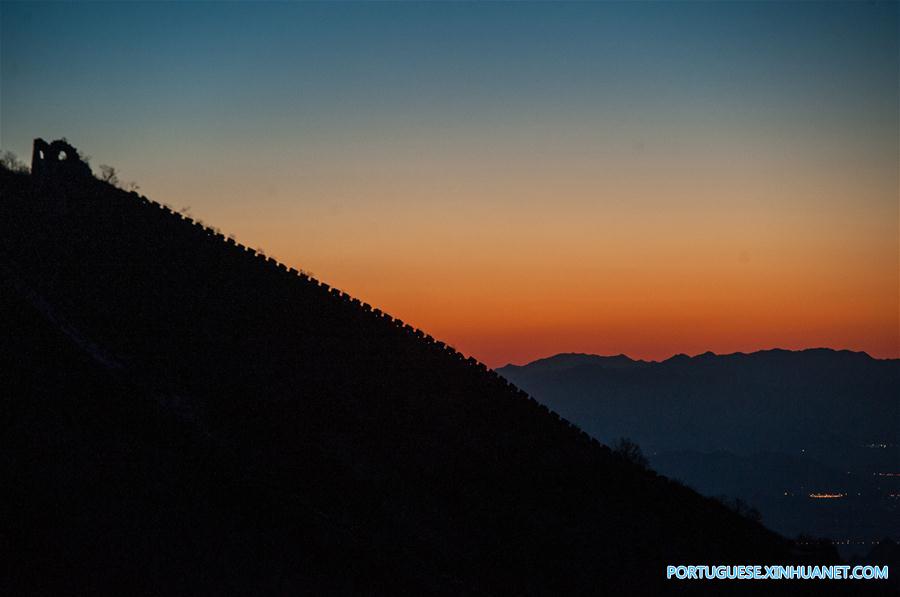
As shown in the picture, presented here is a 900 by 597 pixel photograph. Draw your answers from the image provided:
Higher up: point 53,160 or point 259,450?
point 53,160

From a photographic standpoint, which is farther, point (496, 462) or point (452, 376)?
point (452, 376)

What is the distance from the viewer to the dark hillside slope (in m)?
16.3

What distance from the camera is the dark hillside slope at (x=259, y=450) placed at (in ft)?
53.4

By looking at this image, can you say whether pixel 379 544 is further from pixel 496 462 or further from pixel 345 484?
pixel 496 462

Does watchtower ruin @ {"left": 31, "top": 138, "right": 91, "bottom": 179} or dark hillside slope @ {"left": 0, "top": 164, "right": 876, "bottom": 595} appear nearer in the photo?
dark hillside slope @ {"left": 0, "top": 164, "right": 876, "bottom": 595}

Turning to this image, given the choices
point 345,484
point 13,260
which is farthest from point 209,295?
point 345,484

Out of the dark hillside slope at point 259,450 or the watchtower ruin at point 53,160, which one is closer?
the dark hillside slope at point 259,450

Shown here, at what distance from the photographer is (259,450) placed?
19266 mm

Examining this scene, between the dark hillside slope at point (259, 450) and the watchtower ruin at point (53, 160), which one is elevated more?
the watchtower ruin at point (53, 160)

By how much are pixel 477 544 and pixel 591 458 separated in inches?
372

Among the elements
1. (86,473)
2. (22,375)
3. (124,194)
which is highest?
(124,194)

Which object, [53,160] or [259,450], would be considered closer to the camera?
[259,450]

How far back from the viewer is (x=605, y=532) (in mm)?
22391

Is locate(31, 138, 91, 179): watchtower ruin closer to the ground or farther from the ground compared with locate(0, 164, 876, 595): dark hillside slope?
farther from the ground
